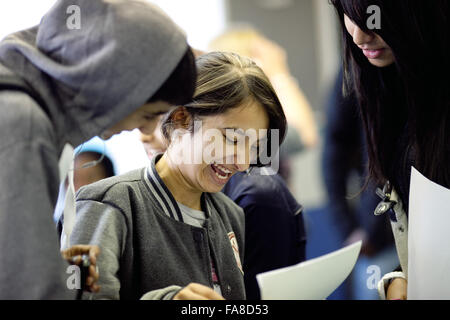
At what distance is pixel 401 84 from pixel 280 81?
2.29 metres

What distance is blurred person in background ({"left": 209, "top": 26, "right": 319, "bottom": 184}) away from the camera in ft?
8.81

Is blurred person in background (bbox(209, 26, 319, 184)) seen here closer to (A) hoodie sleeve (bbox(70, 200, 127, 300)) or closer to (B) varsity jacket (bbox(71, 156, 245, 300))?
(B) varsity jacket (bbox(71, 156, 245, 300))

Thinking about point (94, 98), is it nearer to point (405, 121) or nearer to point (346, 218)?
point (405, 121)

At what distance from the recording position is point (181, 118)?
1.11m

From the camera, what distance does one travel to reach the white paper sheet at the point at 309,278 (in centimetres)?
79

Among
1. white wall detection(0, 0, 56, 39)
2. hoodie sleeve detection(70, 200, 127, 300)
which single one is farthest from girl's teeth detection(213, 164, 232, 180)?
white wall detection(0, 0, 56, 39)

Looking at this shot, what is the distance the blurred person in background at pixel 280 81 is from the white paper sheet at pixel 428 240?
1263 mm

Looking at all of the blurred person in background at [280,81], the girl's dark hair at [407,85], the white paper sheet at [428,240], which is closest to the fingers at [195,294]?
the white paper sheet at [428,240]

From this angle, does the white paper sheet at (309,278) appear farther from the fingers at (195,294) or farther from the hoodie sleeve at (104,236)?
the hoodie sleeve at (104,236)

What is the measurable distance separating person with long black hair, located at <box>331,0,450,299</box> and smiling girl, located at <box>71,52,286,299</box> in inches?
8.3

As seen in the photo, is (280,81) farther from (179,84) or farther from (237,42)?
(179,84)

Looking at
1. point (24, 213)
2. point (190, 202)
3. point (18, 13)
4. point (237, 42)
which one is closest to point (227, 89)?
point (190, 202)

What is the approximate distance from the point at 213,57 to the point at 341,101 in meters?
0.98
